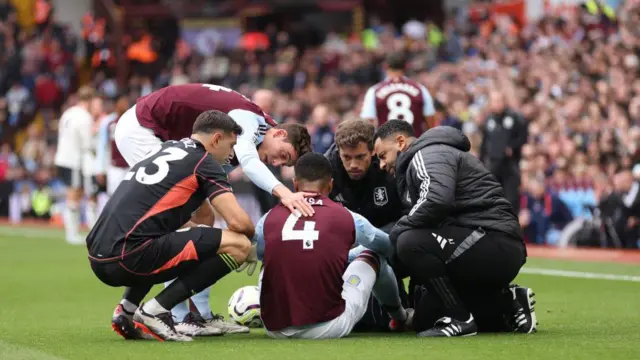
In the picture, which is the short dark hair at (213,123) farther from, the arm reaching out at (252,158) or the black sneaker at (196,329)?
the black sneaker at (196,329)

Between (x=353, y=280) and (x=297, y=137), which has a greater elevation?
(x=297, y=137)

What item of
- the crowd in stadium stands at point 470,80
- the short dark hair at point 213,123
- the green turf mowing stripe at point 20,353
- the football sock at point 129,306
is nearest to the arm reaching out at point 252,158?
the short dark hair at point 213,123

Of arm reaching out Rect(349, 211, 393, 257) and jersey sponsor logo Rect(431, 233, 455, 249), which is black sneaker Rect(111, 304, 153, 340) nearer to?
arm reaching out Rect(349, 211, 393, 257)

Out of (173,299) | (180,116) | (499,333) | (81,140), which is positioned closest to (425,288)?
(499,333)

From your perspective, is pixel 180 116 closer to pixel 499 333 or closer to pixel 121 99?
pixel 499 333

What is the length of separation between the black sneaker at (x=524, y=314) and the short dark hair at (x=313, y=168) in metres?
1.56

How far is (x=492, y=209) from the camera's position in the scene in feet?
27.4

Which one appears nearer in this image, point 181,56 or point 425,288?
point 425,288

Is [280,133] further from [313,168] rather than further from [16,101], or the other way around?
[16,101]

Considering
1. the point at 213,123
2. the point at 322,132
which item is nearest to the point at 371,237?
the point at 213,123

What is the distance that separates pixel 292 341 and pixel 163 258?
95 centimetres

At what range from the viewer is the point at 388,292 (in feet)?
28.3

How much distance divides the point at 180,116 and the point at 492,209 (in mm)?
2576

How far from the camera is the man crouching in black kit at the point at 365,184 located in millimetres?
8906
